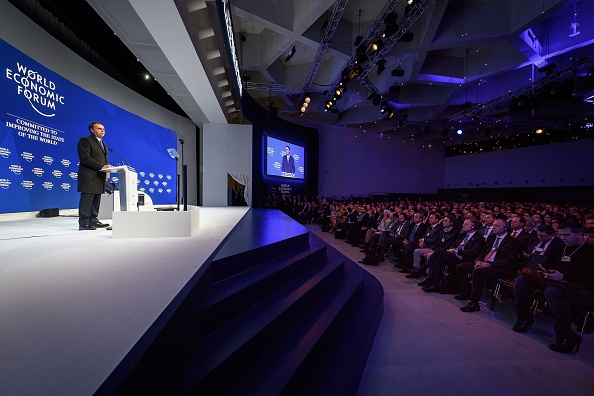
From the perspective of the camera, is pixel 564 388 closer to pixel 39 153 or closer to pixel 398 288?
pixel 398 288

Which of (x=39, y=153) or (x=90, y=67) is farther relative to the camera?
(x=90, y=67)

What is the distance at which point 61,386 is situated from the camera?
838mm

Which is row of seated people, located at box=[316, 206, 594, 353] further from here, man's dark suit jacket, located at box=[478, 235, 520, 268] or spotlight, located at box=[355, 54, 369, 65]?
spotlight, located at box=[355, 54, 369, 65]

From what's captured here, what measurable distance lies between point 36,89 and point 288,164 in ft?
32.0

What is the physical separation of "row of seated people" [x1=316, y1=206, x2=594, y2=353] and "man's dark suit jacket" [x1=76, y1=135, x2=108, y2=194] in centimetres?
500

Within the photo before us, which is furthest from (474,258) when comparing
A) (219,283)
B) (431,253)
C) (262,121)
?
(262,121)

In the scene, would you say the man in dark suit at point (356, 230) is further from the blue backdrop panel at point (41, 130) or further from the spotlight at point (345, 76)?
the blue backdrop panel at point (41, 130)

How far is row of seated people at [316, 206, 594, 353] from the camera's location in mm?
2695

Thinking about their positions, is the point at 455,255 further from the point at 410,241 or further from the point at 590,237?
the point at 590,237

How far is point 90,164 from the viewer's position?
3.80 metres

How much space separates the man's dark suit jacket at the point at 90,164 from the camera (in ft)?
12.4

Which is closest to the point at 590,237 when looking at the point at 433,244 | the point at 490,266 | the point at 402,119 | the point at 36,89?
the point at 490,266

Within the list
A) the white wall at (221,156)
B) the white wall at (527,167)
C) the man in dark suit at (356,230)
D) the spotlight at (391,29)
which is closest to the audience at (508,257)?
the man in dark suit at (356,230)

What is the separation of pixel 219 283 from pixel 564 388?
2668 mm
